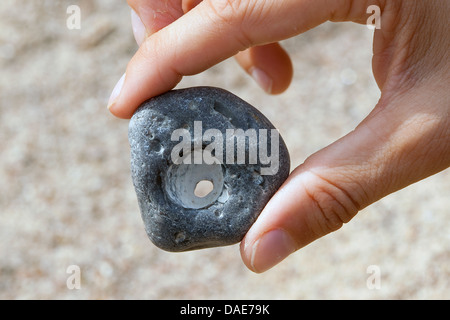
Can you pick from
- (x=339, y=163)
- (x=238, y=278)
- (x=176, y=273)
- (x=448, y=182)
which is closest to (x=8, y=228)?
(x=176, y=273)

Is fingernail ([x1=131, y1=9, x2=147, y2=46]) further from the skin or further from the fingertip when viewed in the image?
the fingertip

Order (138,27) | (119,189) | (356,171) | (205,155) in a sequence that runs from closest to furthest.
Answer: (356,171), (205,155), (138,27), (119,189)

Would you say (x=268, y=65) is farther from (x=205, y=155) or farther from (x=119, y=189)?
(x=119, y=189)

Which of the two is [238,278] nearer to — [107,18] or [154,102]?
[154,102]

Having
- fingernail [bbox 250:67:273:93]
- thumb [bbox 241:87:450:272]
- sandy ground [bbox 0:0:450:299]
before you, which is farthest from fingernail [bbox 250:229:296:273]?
sandy ground [bbox 0:0:450:299]

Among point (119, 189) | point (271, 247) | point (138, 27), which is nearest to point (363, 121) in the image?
point (271, 247)
